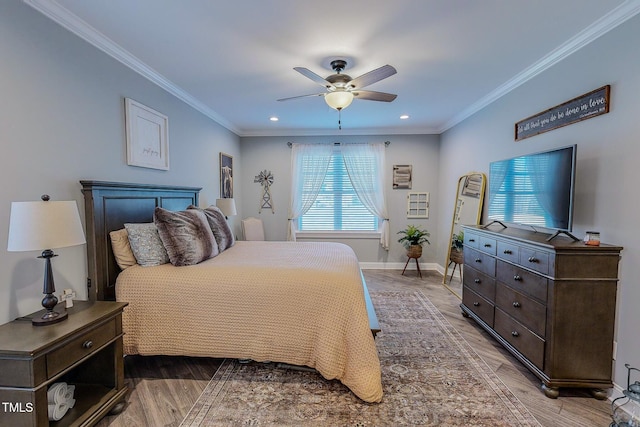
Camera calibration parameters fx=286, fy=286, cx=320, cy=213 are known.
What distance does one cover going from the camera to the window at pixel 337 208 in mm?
5441

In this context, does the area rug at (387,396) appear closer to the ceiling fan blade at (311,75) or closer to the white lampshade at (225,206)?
the white lampshade at (225,206)

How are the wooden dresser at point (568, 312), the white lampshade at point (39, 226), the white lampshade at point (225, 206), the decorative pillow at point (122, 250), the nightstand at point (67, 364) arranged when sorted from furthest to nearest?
the white lampshade at point (225, 206) → the decorative pillow at point (122, 250) → the wooden dresser at point (568, 312) → the white lampshade at point (39, 226) → the nightstand at point (67, 364)

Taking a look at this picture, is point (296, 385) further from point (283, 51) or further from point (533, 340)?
point (283, 51)

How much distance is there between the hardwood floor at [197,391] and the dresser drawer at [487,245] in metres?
0.86

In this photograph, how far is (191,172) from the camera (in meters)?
3.64

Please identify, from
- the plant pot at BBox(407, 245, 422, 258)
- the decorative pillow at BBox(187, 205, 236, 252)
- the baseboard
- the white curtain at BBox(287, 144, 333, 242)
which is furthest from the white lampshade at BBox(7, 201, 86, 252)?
the baseboard

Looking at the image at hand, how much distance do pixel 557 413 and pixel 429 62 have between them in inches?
111

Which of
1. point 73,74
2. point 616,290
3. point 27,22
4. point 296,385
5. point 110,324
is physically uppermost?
point 27,22

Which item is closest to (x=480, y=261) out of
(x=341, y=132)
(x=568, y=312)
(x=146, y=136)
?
(x=568, y=312)

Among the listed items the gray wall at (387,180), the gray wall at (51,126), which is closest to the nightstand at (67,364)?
the gray wall at (51,126)

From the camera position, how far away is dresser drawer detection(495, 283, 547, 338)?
6.76 ft

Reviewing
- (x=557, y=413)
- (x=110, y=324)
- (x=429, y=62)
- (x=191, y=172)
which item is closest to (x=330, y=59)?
(x=429, y=62)

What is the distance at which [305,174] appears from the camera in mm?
5398

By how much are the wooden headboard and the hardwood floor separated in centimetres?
69
